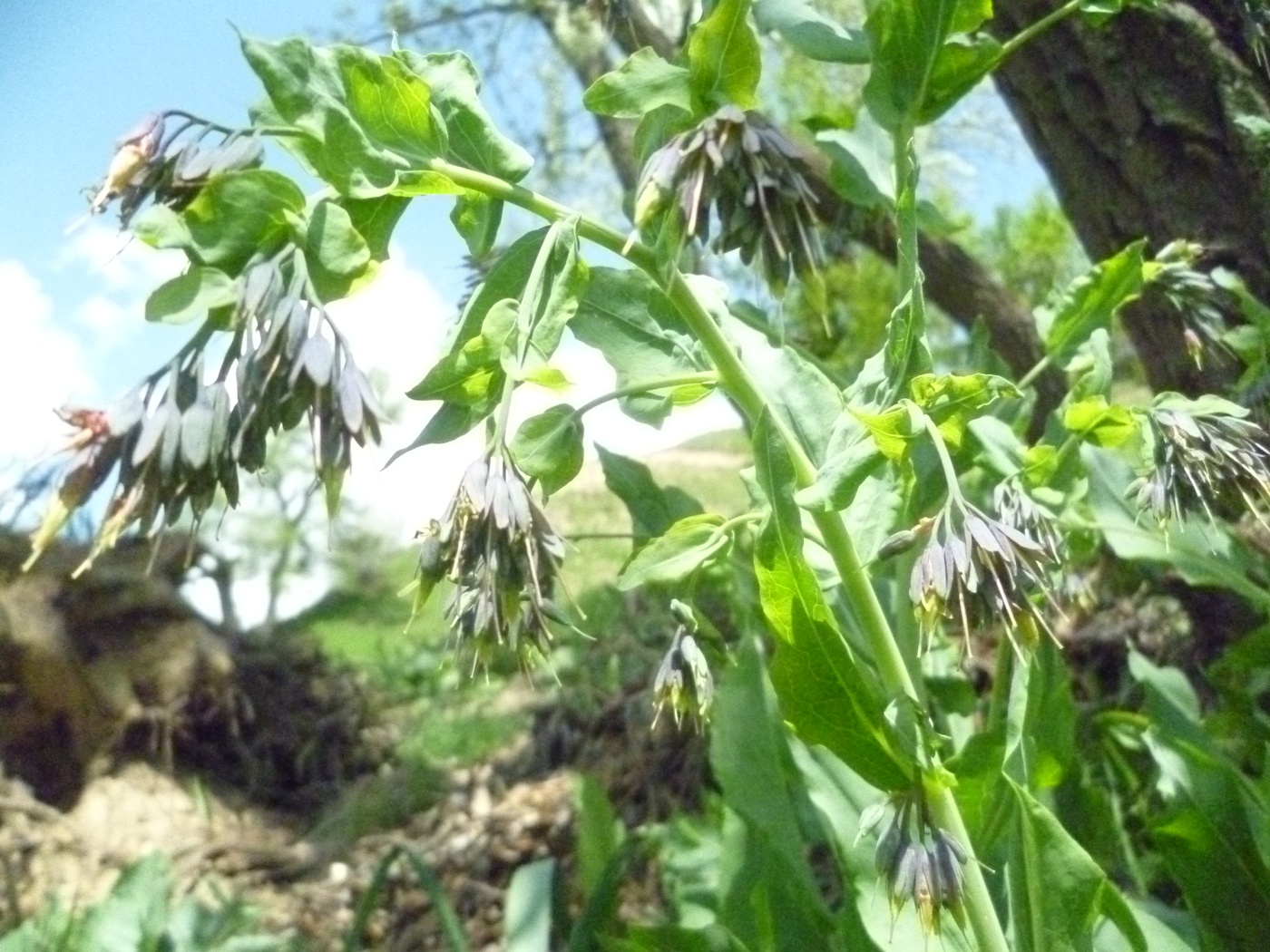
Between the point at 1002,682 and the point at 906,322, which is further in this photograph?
the point at 1002,682

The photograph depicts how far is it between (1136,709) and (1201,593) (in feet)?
0.80

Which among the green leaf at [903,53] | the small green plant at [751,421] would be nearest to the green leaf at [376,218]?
the small green plant at [751,421]

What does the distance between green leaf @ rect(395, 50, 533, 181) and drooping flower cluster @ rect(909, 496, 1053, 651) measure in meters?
0.43

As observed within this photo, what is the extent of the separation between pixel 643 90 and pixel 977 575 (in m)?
0.45

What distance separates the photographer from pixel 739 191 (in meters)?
0.84

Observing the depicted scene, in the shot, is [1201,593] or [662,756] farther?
[662,756]

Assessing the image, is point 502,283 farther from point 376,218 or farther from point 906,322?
point 906,322

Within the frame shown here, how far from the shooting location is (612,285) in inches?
43.4

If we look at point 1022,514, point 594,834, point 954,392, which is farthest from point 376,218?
point 594,834


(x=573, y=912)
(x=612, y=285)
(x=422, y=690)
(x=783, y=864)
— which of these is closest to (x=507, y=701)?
(x=422, y=690)

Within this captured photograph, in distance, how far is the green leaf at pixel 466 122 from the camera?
0.96m

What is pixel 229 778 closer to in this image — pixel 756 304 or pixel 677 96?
pixel 756 304

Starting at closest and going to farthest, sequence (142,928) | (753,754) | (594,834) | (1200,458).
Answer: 1. (1200,458)
2. (753,754)
3. (142,928)
4. (594,834)

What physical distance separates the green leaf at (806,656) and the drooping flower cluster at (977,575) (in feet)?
0.29
